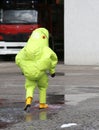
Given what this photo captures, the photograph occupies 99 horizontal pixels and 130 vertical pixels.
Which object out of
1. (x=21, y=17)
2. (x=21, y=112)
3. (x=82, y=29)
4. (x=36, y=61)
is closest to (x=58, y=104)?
(x=21, y=112)

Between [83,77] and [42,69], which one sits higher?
[42,69]

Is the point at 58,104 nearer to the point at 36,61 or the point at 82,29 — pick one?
the point at 36,61

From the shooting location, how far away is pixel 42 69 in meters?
11.1

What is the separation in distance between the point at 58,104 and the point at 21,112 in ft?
4.15

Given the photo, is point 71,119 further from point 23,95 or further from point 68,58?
point 68,58

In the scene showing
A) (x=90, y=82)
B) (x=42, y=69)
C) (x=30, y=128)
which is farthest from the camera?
(x=90, y=82)

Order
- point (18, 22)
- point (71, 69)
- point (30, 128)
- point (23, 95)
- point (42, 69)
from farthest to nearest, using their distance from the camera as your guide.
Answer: point (18, 22) → point (71, 69) → point (23, 95) → point (42, 69) → point (30, 128)

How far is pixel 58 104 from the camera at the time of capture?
12.1 meters

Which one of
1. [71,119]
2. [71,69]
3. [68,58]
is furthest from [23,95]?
[68,58]

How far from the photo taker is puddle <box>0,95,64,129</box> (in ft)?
33.6

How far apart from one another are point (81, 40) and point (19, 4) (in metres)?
3.91

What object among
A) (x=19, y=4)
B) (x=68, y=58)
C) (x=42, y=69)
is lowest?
(x=68, y=58)

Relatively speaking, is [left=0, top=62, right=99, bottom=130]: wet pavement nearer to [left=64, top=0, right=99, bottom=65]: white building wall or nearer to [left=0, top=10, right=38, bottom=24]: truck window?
[left=64, top=0, right=99, bottom=65]: white building wall

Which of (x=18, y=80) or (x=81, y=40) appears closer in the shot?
(x=18, y=80)
